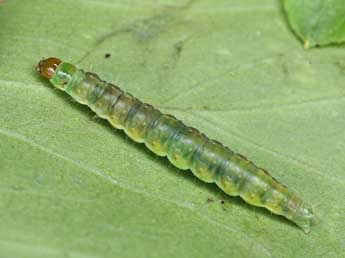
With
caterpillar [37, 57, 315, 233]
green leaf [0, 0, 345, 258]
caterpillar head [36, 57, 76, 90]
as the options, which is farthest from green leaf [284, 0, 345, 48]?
caterpillar head [36, 57, 76, 90]

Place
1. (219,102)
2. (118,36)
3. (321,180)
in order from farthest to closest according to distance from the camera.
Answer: (118,36) < (219,102) < (321,180)

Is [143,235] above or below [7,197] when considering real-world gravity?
below

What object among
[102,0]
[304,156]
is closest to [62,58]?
[102,0]

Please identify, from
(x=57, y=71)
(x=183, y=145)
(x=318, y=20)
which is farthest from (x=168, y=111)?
(x=318, y=20)

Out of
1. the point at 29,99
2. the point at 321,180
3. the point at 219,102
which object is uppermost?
the point at 29,99

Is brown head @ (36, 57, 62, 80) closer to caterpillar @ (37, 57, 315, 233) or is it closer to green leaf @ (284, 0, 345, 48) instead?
caterpillar @ (37, 57, 315, 233)

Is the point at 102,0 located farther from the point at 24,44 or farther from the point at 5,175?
the point at 5,175

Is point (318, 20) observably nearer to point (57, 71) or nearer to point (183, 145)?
point (183, 145)

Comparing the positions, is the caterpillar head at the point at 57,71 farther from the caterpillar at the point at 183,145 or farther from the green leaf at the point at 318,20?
the green leaf at the point at 318,20
